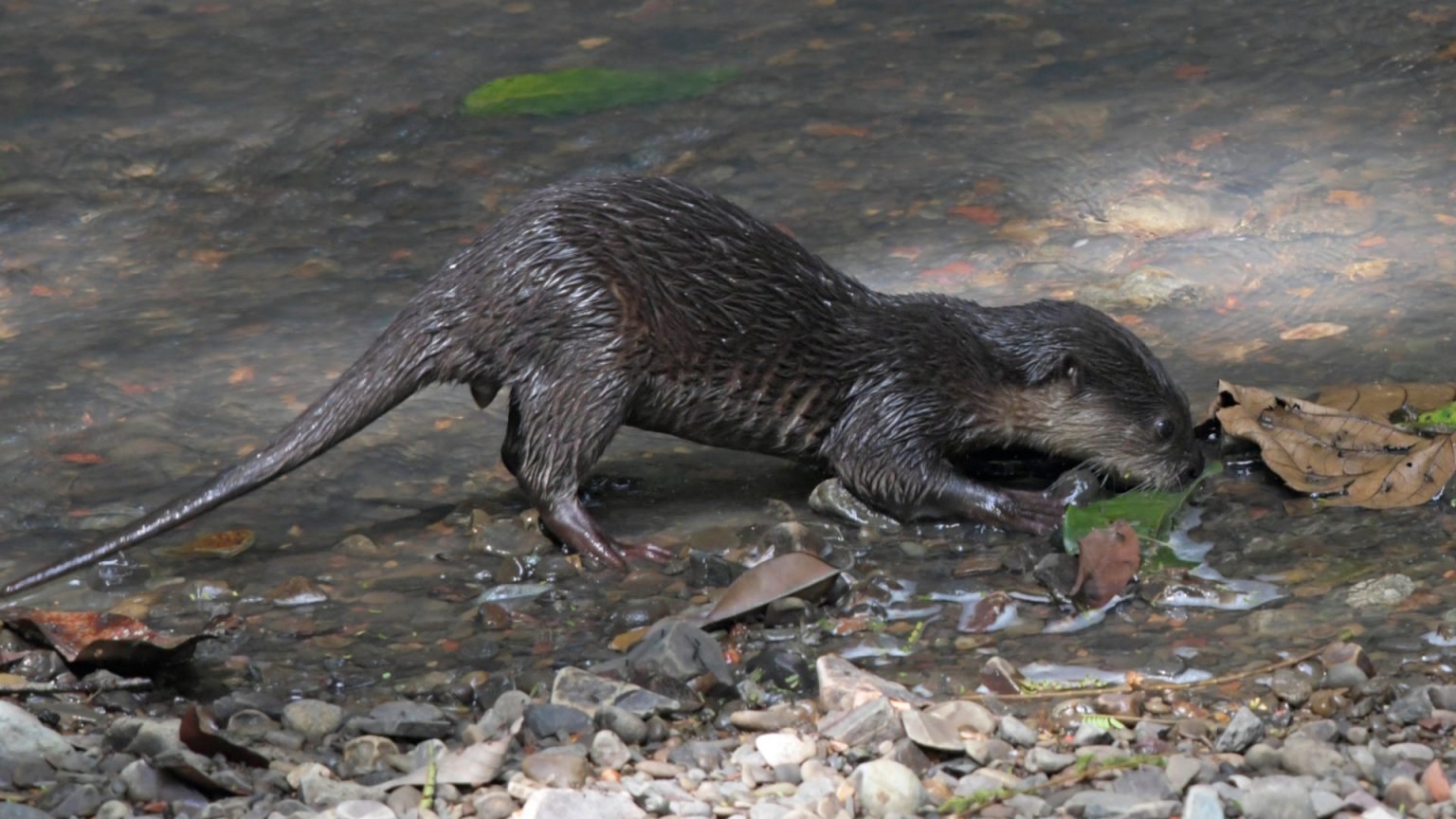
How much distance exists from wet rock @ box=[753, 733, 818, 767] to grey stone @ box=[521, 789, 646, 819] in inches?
11.3

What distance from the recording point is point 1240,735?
8.87 feet

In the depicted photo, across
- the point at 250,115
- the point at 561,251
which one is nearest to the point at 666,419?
the point at 561,251

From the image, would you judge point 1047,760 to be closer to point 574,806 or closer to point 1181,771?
point 1181,771

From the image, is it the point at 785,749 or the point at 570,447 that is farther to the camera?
the point at 570,447

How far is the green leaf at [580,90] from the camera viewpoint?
22.3 ft

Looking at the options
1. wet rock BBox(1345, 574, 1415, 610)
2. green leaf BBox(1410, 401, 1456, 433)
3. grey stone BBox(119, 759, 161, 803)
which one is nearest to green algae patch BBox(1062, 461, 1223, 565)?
wet rock BBox(1345, 574, 1415, 610)

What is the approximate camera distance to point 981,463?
4.27m

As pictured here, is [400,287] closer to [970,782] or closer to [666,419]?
[666,419]

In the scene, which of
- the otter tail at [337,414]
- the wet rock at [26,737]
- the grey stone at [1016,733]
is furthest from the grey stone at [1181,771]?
the otter tail at [337,414]

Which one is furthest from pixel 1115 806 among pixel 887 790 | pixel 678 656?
pixel 678 656

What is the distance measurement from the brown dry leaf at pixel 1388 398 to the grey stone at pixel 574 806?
7.26 ft

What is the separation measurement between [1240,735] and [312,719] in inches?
59.5

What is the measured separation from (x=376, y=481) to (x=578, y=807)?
1.85 metres

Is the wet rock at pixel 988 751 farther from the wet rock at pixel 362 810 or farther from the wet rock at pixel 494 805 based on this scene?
the wet rock at pixel 362 810
